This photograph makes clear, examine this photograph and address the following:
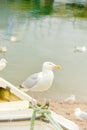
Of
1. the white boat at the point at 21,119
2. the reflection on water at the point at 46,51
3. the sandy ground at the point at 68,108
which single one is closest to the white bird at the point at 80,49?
the reflection on water at the point at 46,51

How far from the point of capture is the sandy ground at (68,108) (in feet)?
23.3

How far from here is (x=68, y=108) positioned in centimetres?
790

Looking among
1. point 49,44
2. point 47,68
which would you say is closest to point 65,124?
point 47,68

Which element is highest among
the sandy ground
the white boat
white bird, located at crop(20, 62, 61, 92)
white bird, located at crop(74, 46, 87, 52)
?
white bird, located at crop(74, 46, 87, 52)

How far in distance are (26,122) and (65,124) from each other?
16.5 inches

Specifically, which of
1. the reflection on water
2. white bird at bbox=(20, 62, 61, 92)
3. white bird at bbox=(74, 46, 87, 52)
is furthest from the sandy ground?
white bird at bbox=(74, 46, 87, 52)

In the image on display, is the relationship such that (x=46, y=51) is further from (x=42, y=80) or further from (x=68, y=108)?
(x=42, y=80)

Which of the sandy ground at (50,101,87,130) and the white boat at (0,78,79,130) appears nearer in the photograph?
the white boat at (0,78,79,130)

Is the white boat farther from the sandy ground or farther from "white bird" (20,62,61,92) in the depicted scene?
the sandy ground

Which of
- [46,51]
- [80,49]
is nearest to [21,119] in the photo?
[46,51]

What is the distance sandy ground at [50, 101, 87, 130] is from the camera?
7093 millimetres

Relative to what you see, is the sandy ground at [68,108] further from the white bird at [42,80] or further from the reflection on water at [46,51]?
the white bird at [42,80]

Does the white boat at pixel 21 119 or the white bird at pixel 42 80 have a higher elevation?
the white bird at pixel 42 80

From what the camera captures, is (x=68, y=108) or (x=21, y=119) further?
(x=68, y=108)
